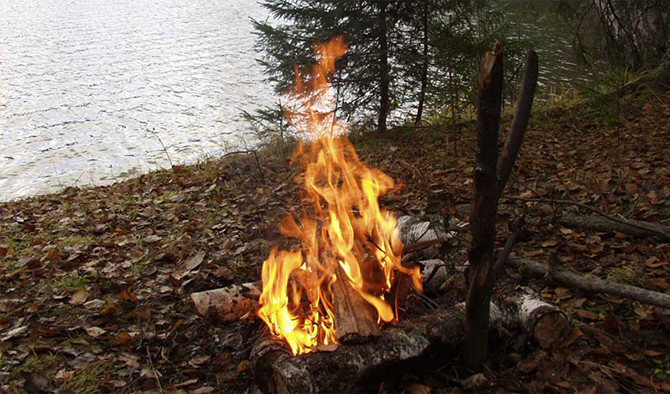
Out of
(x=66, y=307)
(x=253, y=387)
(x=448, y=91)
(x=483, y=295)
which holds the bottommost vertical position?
(x=253, y=387)

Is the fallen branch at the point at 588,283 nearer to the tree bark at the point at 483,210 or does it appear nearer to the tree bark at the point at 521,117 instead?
the tree bark at the point at 483,210

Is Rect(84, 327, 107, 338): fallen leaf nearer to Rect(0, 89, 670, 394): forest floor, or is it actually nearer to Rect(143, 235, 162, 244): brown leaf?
Rect(0, 89, 670, 394): forest floor

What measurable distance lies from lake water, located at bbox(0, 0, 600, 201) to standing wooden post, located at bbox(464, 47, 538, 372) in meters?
7.22

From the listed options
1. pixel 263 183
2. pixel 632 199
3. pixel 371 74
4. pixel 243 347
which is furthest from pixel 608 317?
pixel 371 74

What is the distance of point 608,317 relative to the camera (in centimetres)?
302

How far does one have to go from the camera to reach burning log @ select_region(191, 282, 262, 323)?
3531mm

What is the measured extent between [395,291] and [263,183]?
4047 millimetres

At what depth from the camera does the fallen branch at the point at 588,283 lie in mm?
2859

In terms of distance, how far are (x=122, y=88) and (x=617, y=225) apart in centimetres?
1590

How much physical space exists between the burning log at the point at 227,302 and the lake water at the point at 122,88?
21.5 feet

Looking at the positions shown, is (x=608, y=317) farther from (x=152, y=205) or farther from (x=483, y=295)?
(x=152, y=205)

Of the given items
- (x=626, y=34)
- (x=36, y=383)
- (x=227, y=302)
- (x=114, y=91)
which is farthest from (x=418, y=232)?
(x=114, y=91)

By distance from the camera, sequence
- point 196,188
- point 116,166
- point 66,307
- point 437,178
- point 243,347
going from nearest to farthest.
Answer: point 243,347 < point 66,307 < point 437,178 < point 196,188 < point 116,166

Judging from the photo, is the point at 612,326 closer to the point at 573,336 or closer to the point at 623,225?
the point at 573,336
